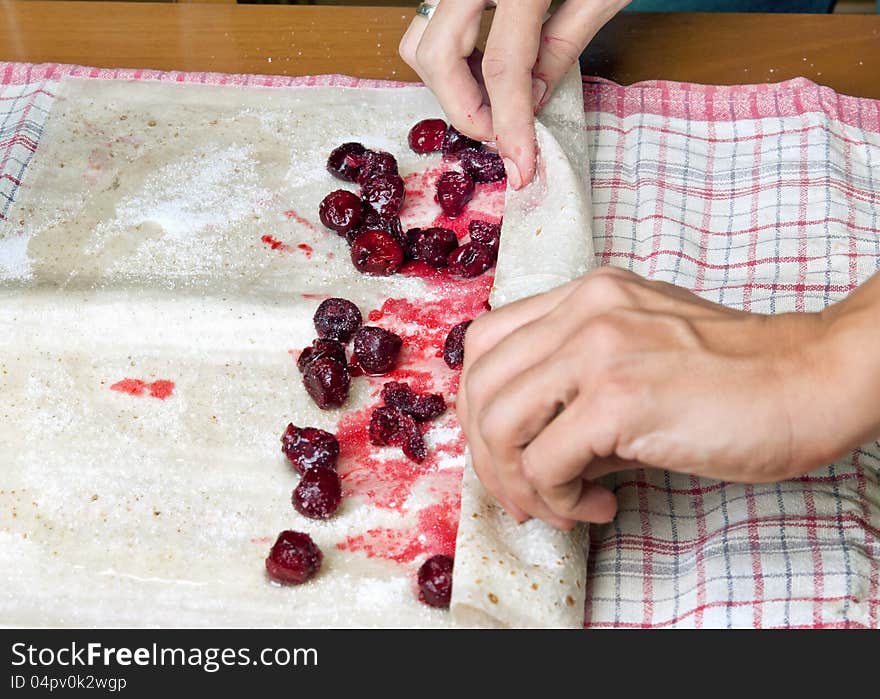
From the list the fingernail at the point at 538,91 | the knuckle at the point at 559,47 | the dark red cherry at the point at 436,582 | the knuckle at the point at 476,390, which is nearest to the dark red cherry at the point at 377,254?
the fingernail at the point at 538,91

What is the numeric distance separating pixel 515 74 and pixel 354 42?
0.86m

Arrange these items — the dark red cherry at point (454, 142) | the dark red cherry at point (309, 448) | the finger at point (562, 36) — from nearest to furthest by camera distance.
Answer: the dark red cherry at point (309, 448)
the finger at point (562, 36)
the dark red cherry at point (454, 142)

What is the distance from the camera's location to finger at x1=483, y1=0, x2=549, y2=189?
221cm

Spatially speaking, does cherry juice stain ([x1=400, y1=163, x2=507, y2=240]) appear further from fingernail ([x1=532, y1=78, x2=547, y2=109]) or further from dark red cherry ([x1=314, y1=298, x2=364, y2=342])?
dark red cherry ([x1=314, y1=298, x2=364, y2=342])

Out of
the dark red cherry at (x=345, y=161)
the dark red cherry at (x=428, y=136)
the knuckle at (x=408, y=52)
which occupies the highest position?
the knuckle at (x=408, y=52)

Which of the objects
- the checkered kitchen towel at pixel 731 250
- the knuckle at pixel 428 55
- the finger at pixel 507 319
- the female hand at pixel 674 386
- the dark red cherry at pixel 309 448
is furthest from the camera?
the knuckle at pixel 428 55

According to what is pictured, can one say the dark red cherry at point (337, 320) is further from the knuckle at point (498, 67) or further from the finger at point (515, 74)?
the knuckle at point (498, 67)

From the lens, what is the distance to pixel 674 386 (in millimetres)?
1327

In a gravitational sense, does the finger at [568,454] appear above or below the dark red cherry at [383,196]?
below

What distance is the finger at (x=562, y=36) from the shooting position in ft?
7.97

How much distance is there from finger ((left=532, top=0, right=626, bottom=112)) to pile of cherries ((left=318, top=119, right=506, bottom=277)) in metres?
0.23

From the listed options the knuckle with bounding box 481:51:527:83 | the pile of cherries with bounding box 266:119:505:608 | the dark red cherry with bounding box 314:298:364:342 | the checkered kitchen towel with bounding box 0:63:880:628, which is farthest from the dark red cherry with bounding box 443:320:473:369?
the knuckle with bounding box 481:51:527:83

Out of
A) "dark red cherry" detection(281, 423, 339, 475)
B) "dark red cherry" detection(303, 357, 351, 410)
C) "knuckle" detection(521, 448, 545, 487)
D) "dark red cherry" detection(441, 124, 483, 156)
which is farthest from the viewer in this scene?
"dark red cherry" detection(441, 124, 483, 156)

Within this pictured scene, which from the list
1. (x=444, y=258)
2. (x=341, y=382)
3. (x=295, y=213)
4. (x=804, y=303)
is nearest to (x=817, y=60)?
(x=804, y=303)
